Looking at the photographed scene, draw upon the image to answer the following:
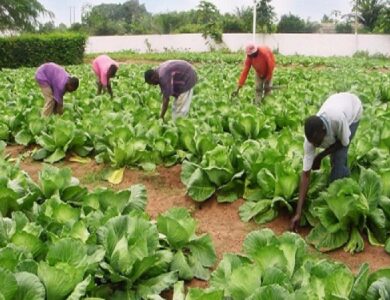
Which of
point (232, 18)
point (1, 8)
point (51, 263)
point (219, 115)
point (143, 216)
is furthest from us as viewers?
point (232, 18)

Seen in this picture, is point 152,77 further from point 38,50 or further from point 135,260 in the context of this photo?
point 38,50

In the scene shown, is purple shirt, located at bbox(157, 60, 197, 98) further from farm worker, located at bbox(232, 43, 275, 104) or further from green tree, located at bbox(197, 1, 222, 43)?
green tree, located at bbox(197, 1, 222, 43)

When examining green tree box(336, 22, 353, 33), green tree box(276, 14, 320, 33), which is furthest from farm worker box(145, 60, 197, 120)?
green tree box(336, 22, 353, 33)

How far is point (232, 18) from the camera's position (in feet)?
155

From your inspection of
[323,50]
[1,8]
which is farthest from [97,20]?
[323,50]

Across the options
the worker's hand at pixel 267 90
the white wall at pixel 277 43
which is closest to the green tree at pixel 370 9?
the white wall at pixel 277 43

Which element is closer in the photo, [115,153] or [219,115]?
[115,153]

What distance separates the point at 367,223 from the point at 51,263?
262 centimetres

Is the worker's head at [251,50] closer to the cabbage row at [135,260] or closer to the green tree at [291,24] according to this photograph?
the cabbage row at [135,260]

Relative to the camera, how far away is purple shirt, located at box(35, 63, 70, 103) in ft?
27.9

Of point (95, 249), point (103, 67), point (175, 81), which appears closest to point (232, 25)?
point (103, 67)

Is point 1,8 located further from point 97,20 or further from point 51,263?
point 51,263

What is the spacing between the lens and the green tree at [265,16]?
133 feet

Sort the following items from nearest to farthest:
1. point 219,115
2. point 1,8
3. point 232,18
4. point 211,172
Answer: point 211,172 < point 219,115 < point 1,8 < point 232,18
